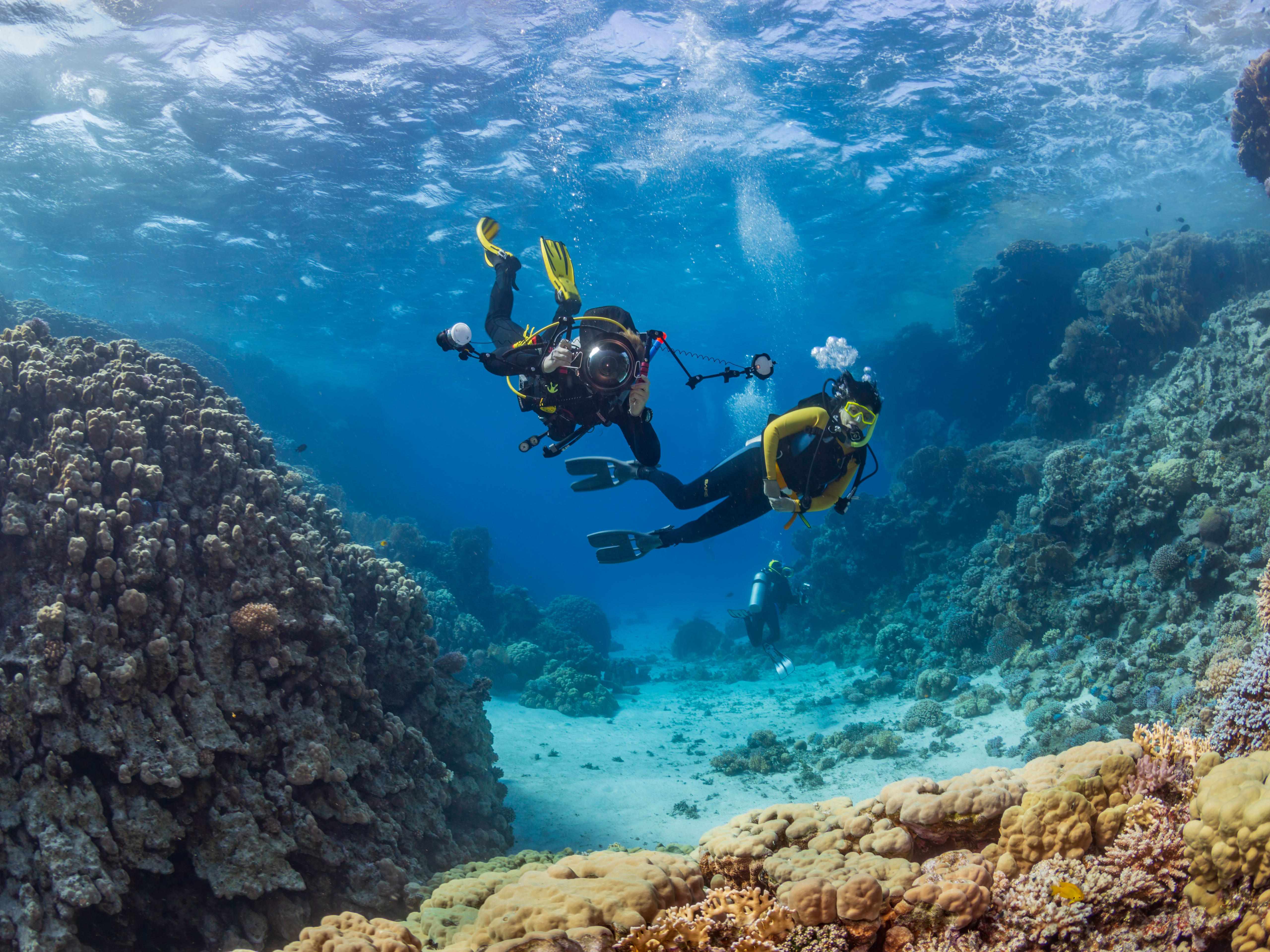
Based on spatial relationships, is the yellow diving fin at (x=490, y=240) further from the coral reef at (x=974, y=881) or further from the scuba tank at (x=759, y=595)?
the scuba tank at (x=759, y=595)

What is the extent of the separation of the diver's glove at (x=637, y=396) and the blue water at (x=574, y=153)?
4.09m

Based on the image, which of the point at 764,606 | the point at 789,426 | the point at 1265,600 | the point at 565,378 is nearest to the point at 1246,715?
the point at 1265,600

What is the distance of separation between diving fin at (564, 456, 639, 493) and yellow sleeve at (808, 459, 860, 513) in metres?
2.44

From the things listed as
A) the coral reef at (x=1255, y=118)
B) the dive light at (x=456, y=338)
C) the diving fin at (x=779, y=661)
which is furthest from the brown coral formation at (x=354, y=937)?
the coral reef at (x=1255, y=118)

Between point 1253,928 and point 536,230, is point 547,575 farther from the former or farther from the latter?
point 1253,928

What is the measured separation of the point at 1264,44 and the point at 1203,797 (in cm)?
2565

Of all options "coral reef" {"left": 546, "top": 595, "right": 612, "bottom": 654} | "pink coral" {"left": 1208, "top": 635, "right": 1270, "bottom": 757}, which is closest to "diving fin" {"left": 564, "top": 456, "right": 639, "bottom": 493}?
"pink coral" {"left": 1208, "top": 635, "right": 1270, "bottom": 757}

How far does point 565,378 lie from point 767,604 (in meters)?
9.34

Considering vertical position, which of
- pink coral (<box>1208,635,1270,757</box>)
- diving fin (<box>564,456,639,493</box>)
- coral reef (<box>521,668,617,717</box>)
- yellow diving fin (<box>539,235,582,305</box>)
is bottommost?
pink coral (<box>1208,635,1270,757</box>)

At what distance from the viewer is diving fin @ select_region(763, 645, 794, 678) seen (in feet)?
40.4

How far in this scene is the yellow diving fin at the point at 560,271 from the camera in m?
6.19

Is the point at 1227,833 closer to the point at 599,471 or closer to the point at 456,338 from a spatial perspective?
the point at 456,338

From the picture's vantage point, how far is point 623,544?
794 cm

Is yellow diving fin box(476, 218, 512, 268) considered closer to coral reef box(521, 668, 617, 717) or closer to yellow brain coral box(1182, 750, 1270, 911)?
yellow brain coral box(1182, 750, 1270, 911)
